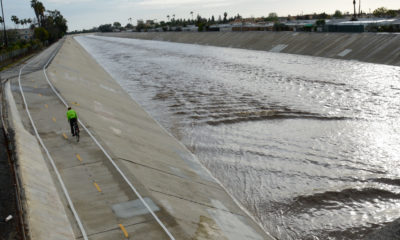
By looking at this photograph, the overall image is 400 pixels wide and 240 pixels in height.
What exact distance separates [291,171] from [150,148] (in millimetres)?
9647

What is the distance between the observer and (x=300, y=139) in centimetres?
2964

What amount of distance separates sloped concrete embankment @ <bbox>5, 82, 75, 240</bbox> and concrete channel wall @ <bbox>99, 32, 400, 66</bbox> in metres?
53.8

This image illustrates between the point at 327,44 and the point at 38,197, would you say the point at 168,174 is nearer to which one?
the point at 38,197

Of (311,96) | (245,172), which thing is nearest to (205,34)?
(311,96)

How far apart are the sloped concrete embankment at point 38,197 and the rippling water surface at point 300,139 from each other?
9353 mm

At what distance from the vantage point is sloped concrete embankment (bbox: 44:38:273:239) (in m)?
17.4

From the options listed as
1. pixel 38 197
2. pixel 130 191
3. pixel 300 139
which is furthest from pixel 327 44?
pixel 38 197

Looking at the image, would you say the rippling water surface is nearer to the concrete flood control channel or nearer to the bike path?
the concrete flood control channel

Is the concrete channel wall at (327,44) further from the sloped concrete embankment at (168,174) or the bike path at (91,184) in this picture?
the bike path at (91,184)

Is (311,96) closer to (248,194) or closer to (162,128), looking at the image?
(162,128)

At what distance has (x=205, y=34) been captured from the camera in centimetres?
14650

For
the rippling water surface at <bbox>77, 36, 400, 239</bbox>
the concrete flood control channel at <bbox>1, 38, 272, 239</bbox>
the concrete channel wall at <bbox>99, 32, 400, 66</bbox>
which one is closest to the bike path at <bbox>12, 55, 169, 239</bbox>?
the concrete flood control channel at <bbox>1, 38, 272, 239</bbox>

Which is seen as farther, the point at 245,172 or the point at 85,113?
the point at 85,113

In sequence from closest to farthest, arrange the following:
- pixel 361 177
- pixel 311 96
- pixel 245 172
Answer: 1. pixel 361 177
2. pixel 245 172
3. pixel 311 96
